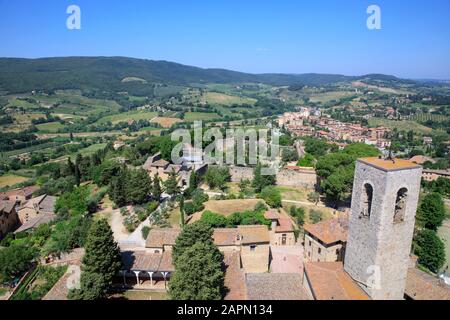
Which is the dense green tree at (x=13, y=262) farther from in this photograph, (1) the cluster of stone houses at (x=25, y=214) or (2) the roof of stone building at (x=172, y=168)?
(2) the roof of stone building at (x=172, y=168)

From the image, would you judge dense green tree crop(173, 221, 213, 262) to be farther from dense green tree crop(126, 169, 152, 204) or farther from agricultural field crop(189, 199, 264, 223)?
dense green tree crop(126, 169, 152, 204)

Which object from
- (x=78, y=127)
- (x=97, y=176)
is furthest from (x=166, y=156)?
(x=78, y=127)

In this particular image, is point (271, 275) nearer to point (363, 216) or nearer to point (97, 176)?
point (363, 216)

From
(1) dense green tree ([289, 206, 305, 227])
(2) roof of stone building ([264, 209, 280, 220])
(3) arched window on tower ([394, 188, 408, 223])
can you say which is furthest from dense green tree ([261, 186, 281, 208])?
(3) arched window on tower ([394, 188, 408, 223])

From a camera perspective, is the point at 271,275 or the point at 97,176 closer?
the point at 271,275

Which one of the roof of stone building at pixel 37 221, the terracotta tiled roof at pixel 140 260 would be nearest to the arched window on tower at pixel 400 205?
the terracotta tiled roof at pixel 140 260

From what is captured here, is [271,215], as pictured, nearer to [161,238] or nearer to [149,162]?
[161,238]
